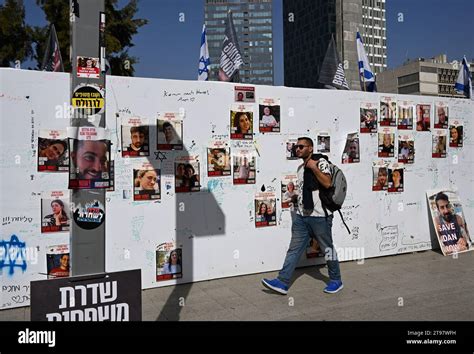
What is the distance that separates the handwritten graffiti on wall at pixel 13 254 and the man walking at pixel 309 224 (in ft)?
9.20

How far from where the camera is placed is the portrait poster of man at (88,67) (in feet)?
9.84

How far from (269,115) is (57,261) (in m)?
3.32

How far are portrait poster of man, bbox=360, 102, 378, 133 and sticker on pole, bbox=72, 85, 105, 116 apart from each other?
4.78 m

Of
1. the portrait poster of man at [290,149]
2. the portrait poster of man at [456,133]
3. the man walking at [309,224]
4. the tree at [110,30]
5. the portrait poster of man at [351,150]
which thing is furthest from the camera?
the tree at [110,30]

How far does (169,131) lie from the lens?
5.54 m

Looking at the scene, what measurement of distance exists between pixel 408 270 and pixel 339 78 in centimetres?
414

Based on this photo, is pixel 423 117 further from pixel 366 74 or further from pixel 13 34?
pixel 13 34

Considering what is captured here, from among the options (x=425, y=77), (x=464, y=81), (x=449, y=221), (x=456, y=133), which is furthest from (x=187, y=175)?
(x=425, y=77)

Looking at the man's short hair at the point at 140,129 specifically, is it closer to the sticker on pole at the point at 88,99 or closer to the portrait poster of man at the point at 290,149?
the portrait poster of man at the point at 290,149

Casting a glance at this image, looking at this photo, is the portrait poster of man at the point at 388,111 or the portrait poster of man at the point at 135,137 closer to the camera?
the portrait poster of man at the point at 135,137

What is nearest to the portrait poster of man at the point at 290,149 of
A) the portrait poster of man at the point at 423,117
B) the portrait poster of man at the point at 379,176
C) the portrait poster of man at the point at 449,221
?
the portrait poster of man at the point at 379,176

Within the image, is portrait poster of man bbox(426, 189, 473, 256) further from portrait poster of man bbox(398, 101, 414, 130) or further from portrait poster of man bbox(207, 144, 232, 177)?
portrait poster of man bbox(207, 144, 232, 177)

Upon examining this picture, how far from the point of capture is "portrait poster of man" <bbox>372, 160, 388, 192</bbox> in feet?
22.9
